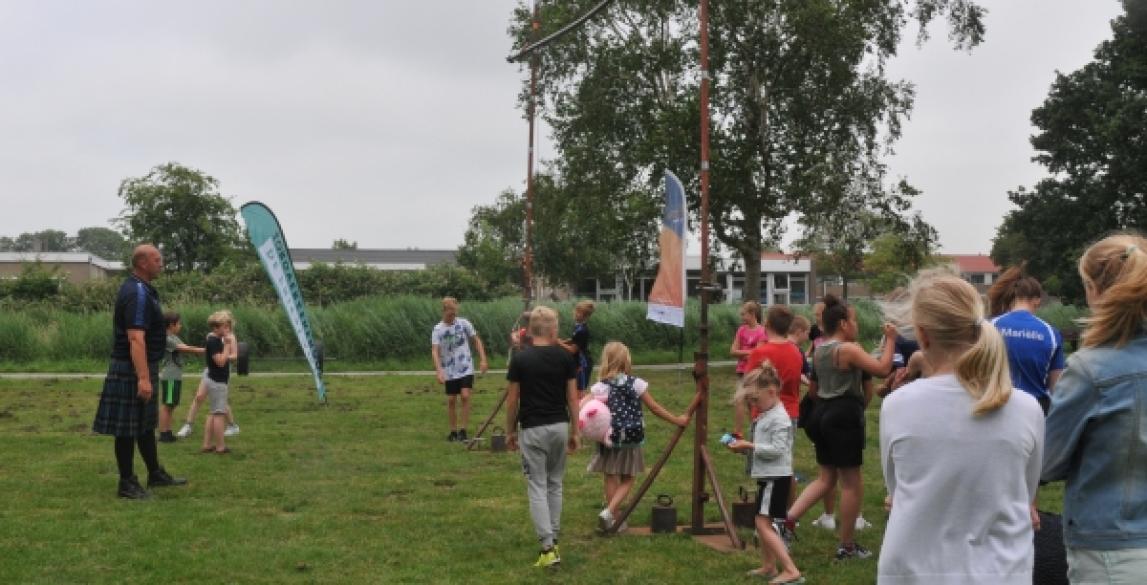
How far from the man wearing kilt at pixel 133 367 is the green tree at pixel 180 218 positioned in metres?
56.7

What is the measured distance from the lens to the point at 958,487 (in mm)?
3006

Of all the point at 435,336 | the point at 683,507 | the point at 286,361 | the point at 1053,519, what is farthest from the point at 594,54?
the point at 1053,519

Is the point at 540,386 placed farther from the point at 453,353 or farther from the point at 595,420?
the point at 453,353

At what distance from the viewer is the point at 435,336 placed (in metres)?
12.9

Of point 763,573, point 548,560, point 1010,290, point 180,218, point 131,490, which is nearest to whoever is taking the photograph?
point 1010,290

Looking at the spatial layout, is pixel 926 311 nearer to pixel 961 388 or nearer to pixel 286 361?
pixel 961 388

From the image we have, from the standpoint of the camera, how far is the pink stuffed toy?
25.4 ft

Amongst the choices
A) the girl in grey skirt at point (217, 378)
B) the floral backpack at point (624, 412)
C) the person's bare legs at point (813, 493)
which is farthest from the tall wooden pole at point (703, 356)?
the girl in grey skirt at point (217, 378)

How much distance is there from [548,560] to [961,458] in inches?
170

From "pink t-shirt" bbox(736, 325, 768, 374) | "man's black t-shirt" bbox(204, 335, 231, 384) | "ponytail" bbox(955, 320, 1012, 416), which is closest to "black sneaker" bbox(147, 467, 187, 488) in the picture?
"man's black t-shirt" bbox(204, 335, 231, 384)

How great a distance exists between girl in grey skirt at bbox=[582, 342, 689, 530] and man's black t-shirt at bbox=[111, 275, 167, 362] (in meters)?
3.83

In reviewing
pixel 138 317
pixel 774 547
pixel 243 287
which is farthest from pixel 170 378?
pixel 243 287

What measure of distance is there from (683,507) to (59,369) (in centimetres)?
2180

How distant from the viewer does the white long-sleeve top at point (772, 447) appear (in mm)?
6605
